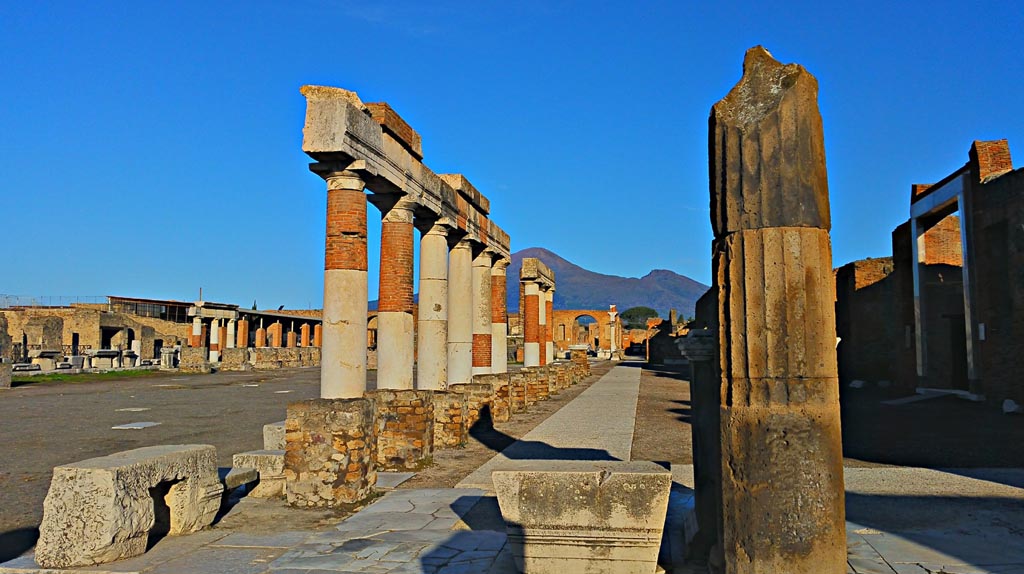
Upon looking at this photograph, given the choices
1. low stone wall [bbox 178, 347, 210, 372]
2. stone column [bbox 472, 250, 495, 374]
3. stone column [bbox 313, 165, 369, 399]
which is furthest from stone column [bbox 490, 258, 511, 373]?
low stone wall [bbox 178, 347, 210, 372]

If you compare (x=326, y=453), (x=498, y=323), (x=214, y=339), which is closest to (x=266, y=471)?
(x=326, y=453)

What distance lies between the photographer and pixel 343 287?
28.0 feet

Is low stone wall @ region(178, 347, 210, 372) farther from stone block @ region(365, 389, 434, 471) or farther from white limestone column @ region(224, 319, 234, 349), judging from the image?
stone block @ region(365, 389, 434, 471)

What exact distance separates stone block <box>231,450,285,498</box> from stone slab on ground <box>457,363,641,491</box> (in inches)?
78.2

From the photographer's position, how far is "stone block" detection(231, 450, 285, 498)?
7.71m

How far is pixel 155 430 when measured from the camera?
517 inches

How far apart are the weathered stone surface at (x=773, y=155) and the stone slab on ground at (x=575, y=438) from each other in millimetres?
2165

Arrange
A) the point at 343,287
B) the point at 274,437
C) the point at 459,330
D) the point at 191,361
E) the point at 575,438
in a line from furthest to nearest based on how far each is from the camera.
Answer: the point at 191,361 → the point at 459,330 → the point at 575,438 → the point at 274,437 → the point at 343,287

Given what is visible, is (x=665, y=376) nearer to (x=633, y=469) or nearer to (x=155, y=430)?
(x=155, y=430)

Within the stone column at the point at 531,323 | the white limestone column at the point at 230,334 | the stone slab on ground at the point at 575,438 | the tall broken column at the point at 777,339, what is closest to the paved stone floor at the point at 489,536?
the stone slab on ground at the point at 575,438

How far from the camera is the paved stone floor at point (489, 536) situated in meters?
5.09

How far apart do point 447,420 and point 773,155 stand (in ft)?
27.1

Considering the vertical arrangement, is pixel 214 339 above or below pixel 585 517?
above

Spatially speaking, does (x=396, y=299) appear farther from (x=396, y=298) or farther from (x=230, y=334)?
(x=230, y=334)
